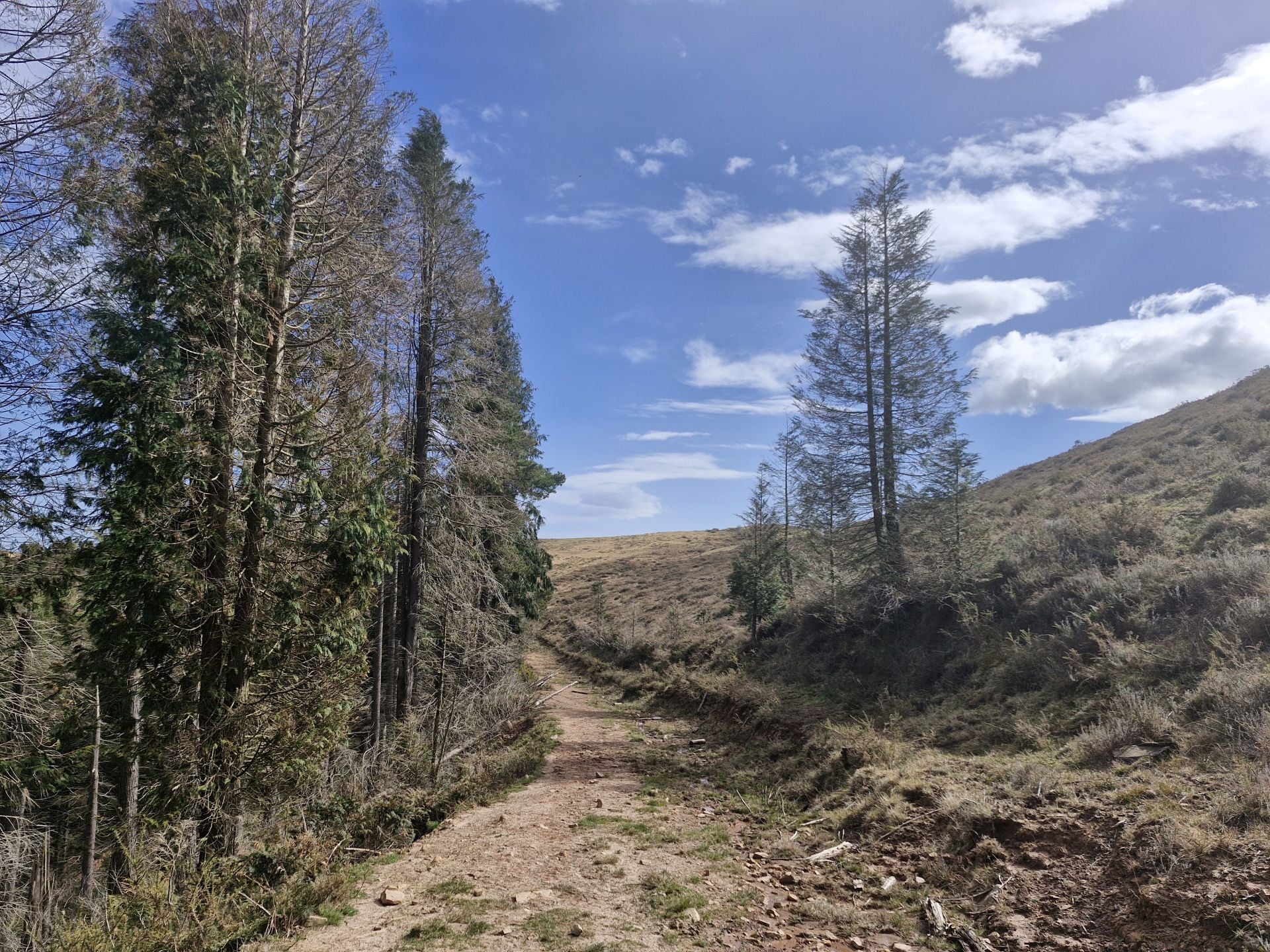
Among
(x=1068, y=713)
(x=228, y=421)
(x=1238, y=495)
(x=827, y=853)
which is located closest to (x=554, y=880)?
(x=827, y=853)

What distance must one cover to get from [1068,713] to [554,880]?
827 cm

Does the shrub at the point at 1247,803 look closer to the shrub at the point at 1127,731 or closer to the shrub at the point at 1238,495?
the shrub at the point at 1127,731

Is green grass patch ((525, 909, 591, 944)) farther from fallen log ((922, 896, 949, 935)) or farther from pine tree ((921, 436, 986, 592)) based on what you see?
pine tree ((921, 436, 986, 592))

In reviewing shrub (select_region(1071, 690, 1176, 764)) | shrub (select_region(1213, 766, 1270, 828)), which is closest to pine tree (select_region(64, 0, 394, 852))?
shrub (select_region(1213, 766, 1270, 828))

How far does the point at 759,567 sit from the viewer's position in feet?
77.6

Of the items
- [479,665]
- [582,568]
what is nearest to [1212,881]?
[479,665]

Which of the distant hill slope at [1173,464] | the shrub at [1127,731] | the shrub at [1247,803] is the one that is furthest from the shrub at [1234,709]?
the distant hill slope at [1173,464]

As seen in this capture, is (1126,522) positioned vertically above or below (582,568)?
above

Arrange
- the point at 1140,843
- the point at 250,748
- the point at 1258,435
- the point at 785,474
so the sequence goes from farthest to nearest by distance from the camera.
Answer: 1. the point at 785,474
2. the point at 1258,435
3. the point at 250,748
4. the point at 1140,843

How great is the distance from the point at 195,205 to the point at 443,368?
24.1 ft

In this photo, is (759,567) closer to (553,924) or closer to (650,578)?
(553,924)

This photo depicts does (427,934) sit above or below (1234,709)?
below

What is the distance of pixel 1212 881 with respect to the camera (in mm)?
5012

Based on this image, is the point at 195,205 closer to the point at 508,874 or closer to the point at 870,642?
the point at 508,874
